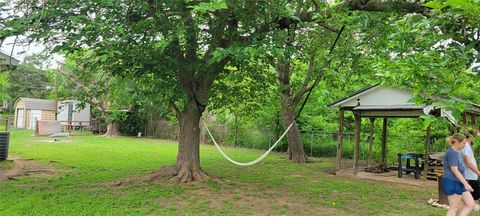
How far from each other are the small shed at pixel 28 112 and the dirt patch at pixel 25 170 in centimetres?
2574

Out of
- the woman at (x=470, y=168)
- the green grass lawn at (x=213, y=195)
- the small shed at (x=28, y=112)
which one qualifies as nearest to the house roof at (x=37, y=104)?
the small shed at (x=28, y=112)

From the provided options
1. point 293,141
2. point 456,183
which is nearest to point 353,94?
point 293,141

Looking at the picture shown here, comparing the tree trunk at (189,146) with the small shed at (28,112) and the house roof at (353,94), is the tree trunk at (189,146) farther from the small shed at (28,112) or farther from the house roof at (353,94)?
the small shed at (28,112)

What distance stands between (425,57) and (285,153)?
49.5 ft

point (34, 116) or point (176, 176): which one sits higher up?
point (34, 116)

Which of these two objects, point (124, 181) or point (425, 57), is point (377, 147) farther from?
point (425, 57)

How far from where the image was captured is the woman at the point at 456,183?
4926 millimetres

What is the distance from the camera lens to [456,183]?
5.00 m

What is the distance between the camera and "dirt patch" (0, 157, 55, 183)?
8.82m

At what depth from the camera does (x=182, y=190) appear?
7.55 metres

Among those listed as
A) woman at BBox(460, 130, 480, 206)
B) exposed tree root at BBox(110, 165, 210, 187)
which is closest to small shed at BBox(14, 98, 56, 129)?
exposed tree root at BBox(110, 165, 210, 187)

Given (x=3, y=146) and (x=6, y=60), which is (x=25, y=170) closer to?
(x=3, y=146)

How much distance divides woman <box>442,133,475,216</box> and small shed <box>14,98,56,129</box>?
35.6 m

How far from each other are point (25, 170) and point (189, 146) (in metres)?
4.49
